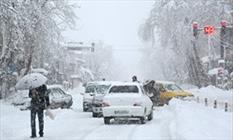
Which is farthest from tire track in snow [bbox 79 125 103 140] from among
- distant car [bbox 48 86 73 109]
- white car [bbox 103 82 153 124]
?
distant car [bbox 48 86 73 109]

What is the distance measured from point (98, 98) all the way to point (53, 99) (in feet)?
16.5

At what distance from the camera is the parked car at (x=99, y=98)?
28406mm

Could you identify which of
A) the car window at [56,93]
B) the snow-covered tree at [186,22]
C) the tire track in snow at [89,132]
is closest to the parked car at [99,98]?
the car window at [56,93]

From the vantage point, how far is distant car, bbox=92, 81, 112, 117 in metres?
28.4

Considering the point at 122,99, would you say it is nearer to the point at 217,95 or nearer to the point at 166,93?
the point at 166,93

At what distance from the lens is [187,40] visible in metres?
61.2

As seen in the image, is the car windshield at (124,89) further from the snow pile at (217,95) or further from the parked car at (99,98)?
the snow pile at (217,95)

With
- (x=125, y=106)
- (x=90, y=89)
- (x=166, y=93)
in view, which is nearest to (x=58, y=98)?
(x=90, y=89)

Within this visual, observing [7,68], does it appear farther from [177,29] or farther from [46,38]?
[177,29]

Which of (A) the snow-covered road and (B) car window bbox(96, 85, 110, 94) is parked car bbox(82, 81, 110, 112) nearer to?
(B) car window bbox(96, 85, 110, 94)

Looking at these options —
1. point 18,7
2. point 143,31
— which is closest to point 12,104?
point 18,7

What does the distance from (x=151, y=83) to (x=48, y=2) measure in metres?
16.6

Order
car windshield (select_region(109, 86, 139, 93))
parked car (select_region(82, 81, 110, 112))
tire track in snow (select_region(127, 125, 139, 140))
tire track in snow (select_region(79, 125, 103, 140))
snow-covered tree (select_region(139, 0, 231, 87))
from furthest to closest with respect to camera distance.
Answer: snow-covered tree (select_region(139, 0, 231, 87)) < parked car (select_region(82, 81, 110, 112)) < car windshield (select_region(109, 86, 139, 93)) < tire track in snow (select_region(79, 125, 103, 140)) < tire track in snow (select_region(127, 125, 139, 140))

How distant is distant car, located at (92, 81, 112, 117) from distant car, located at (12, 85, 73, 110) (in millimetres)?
3179
